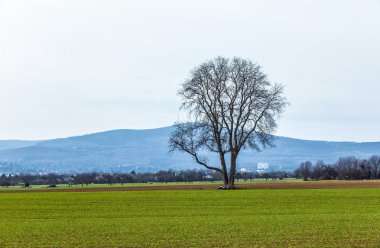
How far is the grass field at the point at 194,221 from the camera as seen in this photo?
25.3 metres

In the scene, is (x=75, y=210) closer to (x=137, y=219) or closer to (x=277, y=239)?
(x=137, y=219)

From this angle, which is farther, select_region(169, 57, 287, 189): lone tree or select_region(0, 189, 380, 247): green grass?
Answer: select_region(169, 57, 287, 189): lone tree

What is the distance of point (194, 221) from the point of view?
33688mm

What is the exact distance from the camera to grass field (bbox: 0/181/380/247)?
25344mm

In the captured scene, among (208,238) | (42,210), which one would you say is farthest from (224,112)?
(208,238)

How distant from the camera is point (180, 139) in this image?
6994 centimetres

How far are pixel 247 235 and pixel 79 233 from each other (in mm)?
6975

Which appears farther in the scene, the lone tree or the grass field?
the lone tree

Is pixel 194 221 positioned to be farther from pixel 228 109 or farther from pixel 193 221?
pixel 228 109

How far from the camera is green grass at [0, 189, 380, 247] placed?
25.3 m

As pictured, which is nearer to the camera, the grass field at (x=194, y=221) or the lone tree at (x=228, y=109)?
the grass field at (x=194, y=221)

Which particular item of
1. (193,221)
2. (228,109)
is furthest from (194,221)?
(228,109)

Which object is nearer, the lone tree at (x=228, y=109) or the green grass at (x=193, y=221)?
the green grass at (x=193, y=221)

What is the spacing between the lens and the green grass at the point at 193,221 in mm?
25344
